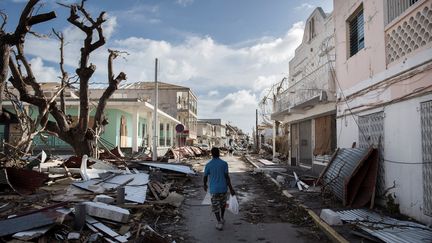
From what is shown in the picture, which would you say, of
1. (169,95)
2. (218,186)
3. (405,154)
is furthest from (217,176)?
(169,95)

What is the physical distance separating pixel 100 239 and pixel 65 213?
858 millimetres

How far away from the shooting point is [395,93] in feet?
29.9

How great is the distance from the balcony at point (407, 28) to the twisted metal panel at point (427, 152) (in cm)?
128

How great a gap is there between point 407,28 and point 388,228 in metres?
4.32

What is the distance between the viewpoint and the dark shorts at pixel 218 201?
8.29m

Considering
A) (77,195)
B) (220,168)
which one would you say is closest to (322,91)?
(220,168)

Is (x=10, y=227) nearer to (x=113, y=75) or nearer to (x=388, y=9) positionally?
(x=388, y=9)

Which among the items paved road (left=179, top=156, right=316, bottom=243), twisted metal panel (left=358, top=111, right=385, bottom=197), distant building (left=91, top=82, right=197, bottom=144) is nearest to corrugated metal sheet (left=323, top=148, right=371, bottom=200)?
twisted metal panel (left=358, top=111, right=385, bottom=197)

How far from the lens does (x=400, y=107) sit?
29.2ft

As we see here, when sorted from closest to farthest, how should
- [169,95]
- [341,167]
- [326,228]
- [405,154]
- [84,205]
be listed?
[84,205], [326,228], [405,154], [341,167], [169,95]

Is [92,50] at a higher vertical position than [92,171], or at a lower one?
higher

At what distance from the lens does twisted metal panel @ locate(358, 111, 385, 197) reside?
32.6 ft

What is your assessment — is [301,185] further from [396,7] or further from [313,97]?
[396,7]

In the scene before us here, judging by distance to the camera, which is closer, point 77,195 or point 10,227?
point 10,227
